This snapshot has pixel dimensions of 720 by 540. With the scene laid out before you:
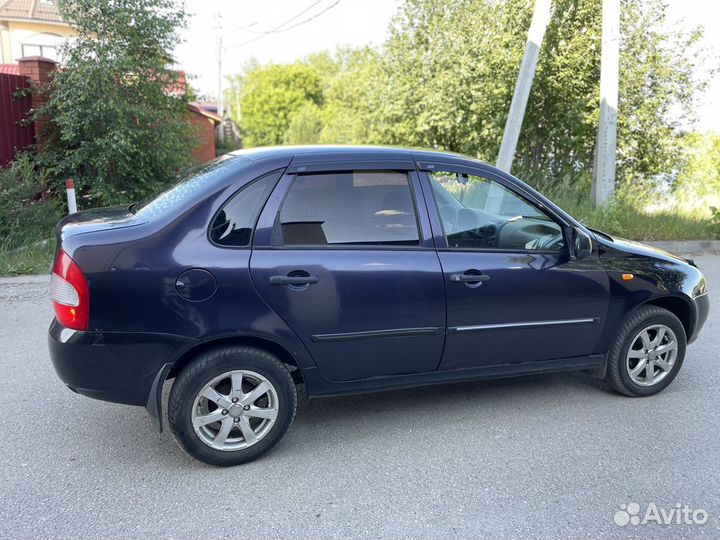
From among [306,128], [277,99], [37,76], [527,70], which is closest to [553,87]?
[527,70]

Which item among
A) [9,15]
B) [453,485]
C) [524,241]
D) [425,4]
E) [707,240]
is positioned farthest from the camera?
[9,15]

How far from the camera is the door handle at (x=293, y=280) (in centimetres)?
336

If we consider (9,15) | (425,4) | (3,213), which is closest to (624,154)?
(425,4)

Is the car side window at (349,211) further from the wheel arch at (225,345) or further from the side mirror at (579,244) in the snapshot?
the side mirror at (579,244)

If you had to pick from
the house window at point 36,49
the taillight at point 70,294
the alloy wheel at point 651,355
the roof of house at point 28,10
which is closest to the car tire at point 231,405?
the taillight at point 70,294

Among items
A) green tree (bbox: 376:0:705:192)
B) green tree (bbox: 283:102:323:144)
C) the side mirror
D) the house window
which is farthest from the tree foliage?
the house window

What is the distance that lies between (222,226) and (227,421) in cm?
106

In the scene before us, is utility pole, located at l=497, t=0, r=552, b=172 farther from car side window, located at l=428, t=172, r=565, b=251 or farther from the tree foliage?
car side window, located at l=428, t=172, r=565, b=251

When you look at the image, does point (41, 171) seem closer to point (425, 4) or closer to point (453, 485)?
point (453, 485)

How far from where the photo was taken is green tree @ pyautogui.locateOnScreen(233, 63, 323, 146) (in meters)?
61.6

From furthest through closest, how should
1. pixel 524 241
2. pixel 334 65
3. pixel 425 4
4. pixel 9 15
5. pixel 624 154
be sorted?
pixel 334 65
pixel 9 15
pixel 425 4
pixel 624 154
pixel 524 241

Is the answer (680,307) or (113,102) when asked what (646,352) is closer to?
(680,307)

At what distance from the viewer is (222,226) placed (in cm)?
338

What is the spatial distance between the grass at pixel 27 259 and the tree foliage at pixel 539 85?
30.6ft
